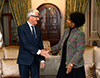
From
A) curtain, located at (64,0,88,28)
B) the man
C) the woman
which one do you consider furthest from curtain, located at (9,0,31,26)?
the woman

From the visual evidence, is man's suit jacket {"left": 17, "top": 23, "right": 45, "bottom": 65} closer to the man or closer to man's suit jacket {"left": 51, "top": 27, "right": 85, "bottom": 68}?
the man

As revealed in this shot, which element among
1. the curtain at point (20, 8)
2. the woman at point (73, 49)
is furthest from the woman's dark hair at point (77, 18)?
the curtain at point (20, 8)

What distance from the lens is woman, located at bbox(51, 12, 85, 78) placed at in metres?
1.92

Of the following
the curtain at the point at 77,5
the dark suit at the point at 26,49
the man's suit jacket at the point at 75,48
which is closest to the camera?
the man's suit jacket at the point at 75,48

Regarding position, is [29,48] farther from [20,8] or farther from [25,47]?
[20,8]

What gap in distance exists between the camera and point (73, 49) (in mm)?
1958

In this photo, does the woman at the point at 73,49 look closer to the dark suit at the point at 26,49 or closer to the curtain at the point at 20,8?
the dark suit at the point at 26,49

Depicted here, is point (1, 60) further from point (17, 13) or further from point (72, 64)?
point (17, 13)

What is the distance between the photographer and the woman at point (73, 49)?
1922 millimetres

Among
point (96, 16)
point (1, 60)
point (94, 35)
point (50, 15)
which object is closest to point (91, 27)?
point (96, 16)

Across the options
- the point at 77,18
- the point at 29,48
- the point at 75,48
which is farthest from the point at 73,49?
the point at 29,48

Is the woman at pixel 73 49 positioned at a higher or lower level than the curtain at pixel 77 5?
lower

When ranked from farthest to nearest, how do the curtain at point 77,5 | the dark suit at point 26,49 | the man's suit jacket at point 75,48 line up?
the curtain at point 77,5 → the dark suit at point 26,49 → the man's suit jacket at point 75,48

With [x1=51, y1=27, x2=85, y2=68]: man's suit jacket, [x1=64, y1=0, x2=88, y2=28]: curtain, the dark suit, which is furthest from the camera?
[x1=64, y1=0, x2=88, y2=28]: curtain
